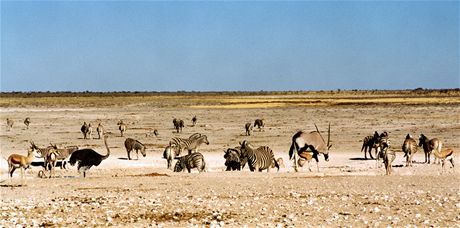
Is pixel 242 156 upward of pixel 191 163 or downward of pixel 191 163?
upward

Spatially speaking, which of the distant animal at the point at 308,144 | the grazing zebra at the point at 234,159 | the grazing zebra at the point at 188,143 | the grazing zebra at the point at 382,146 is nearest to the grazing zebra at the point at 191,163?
the grazing zebra at the point at 234,159

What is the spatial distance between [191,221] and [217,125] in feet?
95.9

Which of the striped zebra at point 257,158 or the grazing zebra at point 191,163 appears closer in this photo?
the grazing zebra at point 191,163

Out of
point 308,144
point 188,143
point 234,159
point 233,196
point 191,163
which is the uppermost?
point 188,143

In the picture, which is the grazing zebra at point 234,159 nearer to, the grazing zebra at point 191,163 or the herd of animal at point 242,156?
the herd of animal at point 242,156

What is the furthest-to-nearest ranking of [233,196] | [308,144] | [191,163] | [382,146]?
1. [382,146]
2. [308,144]
3. [191,163]
4. [233,196]

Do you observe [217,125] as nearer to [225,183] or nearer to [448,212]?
[225,183]

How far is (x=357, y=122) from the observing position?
39219 mm

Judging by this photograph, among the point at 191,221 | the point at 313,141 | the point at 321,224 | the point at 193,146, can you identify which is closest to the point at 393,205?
the point at 321,224

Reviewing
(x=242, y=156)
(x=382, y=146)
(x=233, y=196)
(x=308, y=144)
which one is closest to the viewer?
(x=233, y=196)

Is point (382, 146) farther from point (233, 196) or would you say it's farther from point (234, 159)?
point (233, 196)

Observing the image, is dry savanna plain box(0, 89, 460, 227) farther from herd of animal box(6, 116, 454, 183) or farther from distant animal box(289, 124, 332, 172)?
distant animal box(289, 124, 332, 172)

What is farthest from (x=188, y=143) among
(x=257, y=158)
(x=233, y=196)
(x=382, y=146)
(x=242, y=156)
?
(x=233, y=196)

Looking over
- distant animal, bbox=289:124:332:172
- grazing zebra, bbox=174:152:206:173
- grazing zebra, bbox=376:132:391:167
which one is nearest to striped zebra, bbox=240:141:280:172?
distant animal, bbox=289:124:332:172
